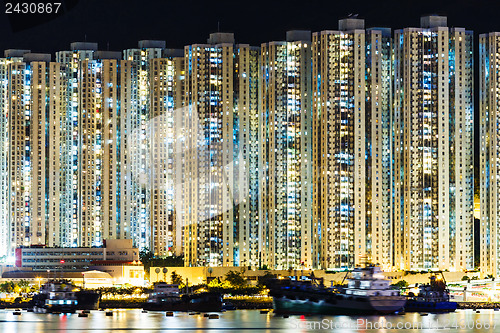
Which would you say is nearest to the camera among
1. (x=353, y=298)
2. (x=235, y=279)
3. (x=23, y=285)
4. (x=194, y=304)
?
(x=353, y=298)

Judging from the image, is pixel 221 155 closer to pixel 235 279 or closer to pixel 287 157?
pixel 287 157

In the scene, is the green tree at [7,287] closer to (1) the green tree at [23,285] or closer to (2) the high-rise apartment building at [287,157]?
(1) the green tree at [23,285]

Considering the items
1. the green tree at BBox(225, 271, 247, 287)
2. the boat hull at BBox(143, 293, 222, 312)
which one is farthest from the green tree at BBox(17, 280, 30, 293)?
the boat hull at BBox(143, 293, 222, 312)

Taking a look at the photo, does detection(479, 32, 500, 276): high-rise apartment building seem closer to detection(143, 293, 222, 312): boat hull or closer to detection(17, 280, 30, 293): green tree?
detection(143, 293, 222, 312): boat hull

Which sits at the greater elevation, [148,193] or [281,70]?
[281,70]

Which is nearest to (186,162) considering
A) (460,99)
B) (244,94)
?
(244,94)

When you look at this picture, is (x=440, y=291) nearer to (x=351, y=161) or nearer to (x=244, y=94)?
(x=351, y=161)

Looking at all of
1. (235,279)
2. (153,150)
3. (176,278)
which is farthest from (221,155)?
(153,150)
